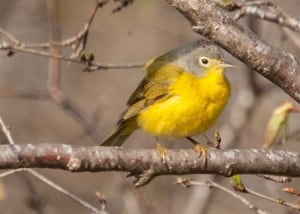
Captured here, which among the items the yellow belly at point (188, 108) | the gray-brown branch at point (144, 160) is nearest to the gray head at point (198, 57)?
the yellow belly at point (188, 108)

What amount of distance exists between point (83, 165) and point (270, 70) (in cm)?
92

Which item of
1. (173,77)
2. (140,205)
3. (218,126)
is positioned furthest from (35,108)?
(173,77)

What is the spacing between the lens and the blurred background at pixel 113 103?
663cm

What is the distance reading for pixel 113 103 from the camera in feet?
33.1

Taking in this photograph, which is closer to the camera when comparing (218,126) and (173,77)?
(173,77)

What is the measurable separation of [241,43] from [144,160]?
637 mm

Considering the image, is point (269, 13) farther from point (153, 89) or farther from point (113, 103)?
point (113, 103)

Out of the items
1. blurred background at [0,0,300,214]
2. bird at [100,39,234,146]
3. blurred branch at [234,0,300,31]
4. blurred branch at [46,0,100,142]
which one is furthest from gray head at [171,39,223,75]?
blurred background at [0,0,300,214]

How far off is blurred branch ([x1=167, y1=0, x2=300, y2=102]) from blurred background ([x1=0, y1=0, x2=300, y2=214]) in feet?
7.40

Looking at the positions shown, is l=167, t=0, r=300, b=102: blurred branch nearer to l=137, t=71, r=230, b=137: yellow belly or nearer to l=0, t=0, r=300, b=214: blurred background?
l=137, t=71, r=230, b=137: yellow belly

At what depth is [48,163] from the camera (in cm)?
314

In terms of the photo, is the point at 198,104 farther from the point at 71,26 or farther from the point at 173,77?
the point at 71,26

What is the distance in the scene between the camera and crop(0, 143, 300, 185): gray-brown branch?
310cm

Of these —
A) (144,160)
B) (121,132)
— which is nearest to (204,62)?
Answer: (121,132)
